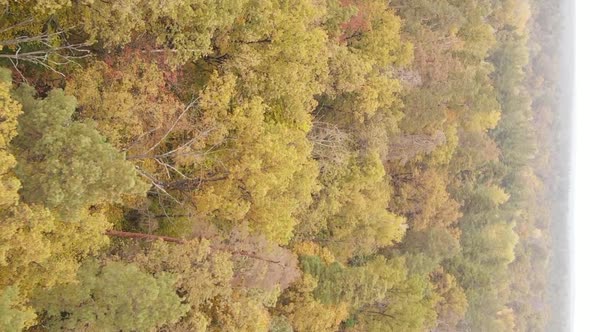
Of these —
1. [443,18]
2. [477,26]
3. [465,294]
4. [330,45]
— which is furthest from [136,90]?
[465,294]

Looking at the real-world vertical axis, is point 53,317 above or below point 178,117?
below

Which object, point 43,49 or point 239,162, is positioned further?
point 239,162

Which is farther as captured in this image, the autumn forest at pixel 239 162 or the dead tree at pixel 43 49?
the dead tree at pixel 43 49

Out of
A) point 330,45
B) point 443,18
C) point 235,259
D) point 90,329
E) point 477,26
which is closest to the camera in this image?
point 90,329

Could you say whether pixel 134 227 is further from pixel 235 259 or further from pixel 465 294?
pixel 465 294

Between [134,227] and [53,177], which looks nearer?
[53,177]

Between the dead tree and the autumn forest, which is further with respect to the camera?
the dead tree

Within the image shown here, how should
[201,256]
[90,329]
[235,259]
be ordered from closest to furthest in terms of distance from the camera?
[90,329] < [201,256] < [235,259]

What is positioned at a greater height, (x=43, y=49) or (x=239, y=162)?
(x=43, y=49)
